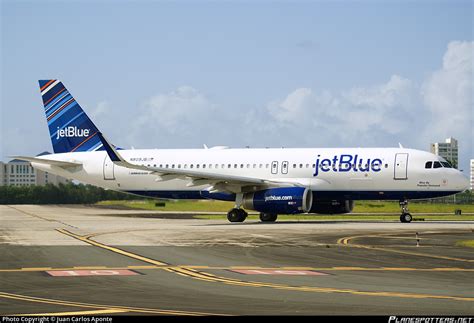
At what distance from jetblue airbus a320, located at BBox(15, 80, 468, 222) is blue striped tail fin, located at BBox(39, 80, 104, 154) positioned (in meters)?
0.81

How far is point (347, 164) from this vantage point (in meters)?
47.0

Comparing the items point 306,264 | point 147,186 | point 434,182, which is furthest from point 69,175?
point 306,264

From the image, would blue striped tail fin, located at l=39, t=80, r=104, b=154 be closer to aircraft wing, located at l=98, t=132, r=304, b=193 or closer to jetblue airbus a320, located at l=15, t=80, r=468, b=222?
jetblue airbus a320, located at l=15, t=80, r=468, b=222

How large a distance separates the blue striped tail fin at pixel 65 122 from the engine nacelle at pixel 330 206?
1625 cm

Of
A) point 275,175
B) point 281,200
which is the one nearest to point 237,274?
point 281,200

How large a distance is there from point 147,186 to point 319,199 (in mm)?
11741

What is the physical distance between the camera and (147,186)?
5312 centimetres

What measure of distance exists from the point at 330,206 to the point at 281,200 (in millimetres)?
5020

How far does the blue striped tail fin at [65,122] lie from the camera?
5662 cm

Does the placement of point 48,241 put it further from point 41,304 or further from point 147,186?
point 147,186

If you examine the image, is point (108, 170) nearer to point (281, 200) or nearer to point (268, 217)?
point (268, 217)

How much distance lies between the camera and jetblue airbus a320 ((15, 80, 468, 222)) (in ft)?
151
